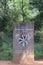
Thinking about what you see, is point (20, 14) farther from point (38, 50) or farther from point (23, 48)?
point (23, 48)

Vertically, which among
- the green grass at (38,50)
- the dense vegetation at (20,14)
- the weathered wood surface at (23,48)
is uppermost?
the weathered wood surface at (23,48)

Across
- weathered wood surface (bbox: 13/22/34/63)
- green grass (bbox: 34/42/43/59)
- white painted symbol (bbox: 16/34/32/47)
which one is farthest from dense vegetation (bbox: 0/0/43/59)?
weathered wood surface (bbox: 13/22/34/63)

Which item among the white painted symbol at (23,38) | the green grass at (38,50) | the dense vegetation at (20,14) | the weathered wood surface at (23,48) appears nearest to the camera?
the weathered wood surface at (23,48)

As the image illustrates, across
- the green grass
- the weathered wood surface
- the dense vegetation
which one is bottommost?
the green grass

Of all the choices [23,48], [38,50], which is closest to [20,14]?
[38,50]

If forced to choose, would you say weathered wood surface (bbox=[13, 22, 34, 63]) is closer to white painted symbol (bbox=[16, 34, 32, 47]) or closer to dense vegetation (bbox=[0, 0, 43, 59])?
white painted symbol (bbox=[16, 34, 32, 47])

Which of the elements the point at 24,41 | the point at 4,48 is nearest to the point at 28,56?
the point at 24,41

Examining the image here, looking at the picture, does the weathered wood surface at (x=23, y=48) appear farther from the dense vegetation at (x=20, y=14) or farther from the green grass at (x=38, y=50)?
the dense vegetation at (x=20, y=14)

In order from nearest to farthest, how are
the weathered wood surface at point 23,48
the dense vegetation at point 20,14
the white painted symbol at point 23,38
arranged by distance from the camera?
the weathered wood surface at point 23,48 < the white painted symbol at point 23,38 < the dense vegetation at point 20,14

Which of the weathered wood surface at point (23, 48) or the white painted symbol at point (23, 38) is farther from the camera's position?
the white painted symbol at point (23, 38)

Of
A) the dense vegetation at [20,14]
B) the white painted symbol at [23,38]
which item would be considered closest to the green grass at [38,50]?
the dense vegetation at [20,14]

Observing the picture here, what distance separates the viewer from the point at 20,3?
22.2 meters

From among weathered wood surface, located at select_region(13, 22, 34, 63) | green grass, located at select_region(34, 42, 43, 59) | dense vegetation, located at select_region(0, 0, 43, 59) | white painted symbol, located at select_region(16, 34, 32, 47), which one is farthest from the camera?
dense vegetation, located at select_region(0, 0, 43, 59)

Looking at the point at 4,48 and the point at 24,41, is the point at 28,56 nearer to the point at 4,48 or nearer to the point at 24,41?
the point at 24,41
